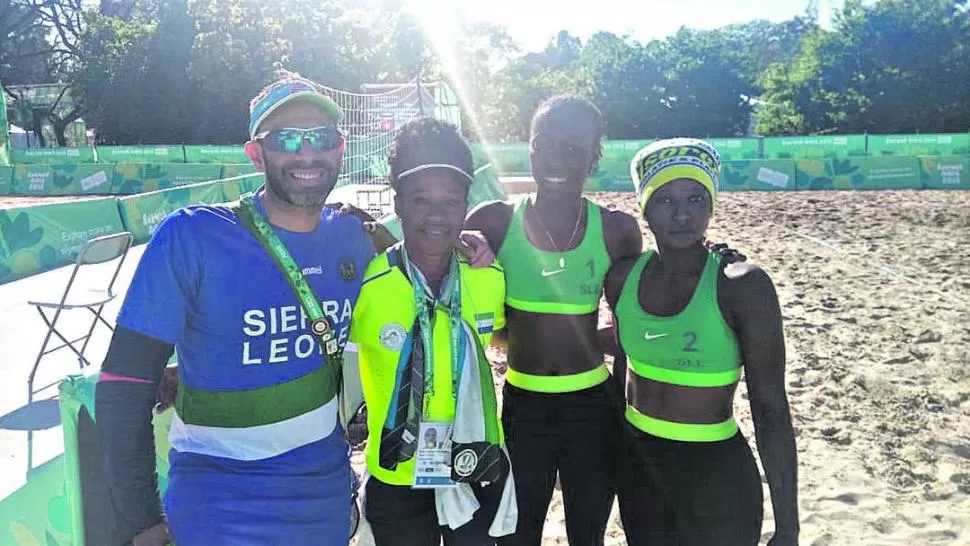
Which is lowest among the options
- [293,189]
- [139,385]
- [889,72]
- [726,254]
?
[139,385]

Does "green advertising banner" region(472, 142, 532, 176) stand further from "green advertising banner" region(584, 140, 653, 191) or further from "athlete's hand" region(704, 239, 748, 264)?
"athlete's hand" region(704, 239, 748, 264)

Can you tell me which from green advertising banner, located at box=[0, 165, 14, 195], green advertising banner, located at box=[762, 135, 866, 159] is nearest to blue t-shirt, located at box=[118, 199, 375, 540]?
green advertising banner, located at box=[762, 135, 866, 159]

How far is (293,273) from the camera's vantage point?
211 cm

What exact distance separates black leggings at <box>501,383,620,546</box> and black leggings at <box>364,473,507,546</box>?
441 millimetres

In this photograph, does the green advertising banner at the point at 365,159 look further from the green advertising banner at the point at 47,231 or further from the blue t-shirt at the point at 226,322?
the blue t-shirt at the point at 226,322

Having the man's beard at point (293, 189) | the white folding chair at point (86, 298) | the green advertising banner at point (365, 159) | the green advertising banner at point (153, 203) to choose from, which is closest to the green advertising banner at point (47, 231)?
the green advertising banner at point (153, 203)

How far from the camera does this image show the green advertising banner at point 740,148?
75.6 feet

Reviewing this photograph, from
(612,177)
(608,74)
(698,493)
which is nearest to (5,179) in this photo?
(612,177)

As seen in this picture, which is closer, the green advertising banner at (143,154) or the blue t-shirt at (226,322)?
the blue t-shirt at (226,322)

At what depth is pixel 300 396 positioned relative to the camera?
6.99 feet

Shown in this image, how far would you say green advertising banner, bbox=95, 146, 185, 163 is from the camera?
26.1 metres

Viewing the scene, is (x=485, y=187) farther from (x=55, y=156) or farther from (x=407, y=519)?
(x=55, y=156)

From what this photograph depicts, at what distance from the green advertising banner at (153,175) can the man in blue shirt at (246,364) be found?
2063cm

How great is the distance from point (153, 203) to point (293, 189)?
40.0 feet
